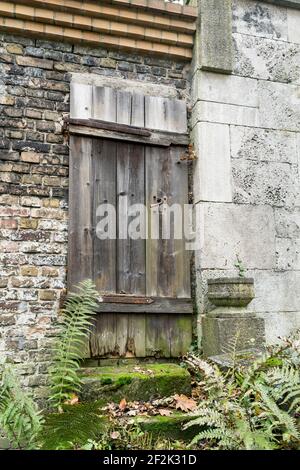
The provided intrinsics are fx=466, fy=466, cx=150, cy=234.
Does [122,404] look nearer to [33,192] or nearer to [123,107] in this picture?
[33,192]

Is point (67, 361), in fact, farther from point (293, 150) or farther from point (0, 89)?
point (293, 150)

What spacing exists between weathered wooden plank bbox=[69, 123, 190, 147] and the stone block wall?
0.65ft

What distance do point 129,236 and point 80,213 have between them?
546mm

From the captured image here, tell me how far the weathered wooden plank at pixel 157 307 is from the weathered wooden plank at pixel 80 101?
6.28 ft

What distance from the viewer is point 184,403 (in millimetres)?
3939

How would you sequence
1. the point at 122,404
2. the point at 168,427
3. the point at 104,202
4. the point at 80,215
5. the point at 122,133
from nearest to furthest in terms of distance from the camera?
the point at 168,427, the point at 122,404, the point at 80,215, the point at 104,202, the point at 122,133

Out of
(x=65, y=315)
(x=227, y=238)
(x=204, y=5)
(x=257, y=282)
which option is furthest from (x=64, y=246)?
(x=204, y=5)

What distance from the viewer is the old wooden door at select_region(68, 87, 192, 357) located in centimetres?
456

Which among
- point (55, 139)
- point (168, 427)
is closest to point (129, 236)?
point (55, 139)

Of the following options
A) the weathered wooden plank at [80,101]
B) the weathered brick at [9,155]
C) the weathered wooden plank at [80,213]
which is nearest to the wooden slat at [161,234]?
the weathered wooden plank at [80,213]

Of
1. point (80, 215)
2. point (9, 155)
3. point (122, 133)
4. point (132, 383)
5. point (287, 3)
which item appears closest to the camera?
point (132, 383)

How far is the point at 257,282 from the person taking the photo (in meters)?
4.81

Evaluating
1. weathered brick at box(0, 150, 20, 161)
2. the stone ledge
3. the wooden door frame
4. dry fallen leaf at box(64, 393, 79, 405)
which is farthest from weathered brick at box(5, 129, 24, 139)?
the stone ledge

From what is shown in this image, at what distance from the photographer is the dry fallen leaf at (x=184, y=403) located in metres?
3.87
